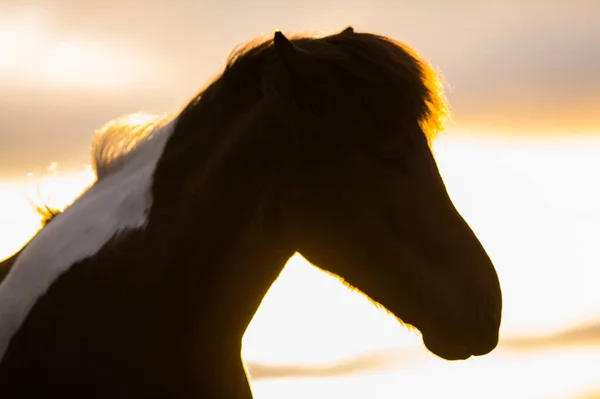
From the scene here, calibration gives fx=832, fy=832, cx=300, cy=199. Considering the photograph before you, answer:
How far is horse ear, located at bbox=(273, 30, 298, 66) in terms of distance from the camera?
8.47ft

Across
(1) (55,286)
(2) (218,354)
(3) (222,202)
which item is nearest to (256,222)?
(3) (222,202)

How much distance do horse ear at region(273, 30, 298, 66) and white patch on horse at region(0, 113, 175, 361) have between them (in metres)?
0.47

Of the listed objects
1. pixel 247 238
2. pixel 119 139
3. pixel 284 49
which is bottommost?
pixel 247 238

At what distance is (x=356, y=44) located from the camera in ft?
9.08

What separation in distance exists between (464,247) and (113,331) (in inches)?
44.6

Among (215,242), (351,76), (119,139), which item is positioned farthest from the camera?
(119,139)

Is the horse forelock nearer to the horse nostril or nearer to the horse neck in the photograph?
the horse neck

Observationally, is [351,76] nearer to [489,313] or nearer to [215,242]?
[215,242]

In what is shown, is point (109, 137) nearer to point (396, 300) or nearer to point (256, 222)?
point (256, 222)

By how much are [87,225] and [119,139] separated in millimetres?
405

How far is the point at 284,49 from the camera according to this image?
102 inches

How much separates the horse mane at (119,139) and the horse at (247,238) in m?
0.14

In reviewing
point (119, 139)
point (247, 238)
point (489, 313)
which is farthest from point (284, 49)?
point (489, 313)

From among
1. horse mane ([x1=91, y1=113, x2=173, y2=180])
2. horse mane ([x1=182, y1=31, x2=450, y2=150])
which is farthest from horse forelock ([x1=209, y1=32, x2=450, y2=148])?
horse mane ([x1=91, y1=113, x2=173, y2=180])
